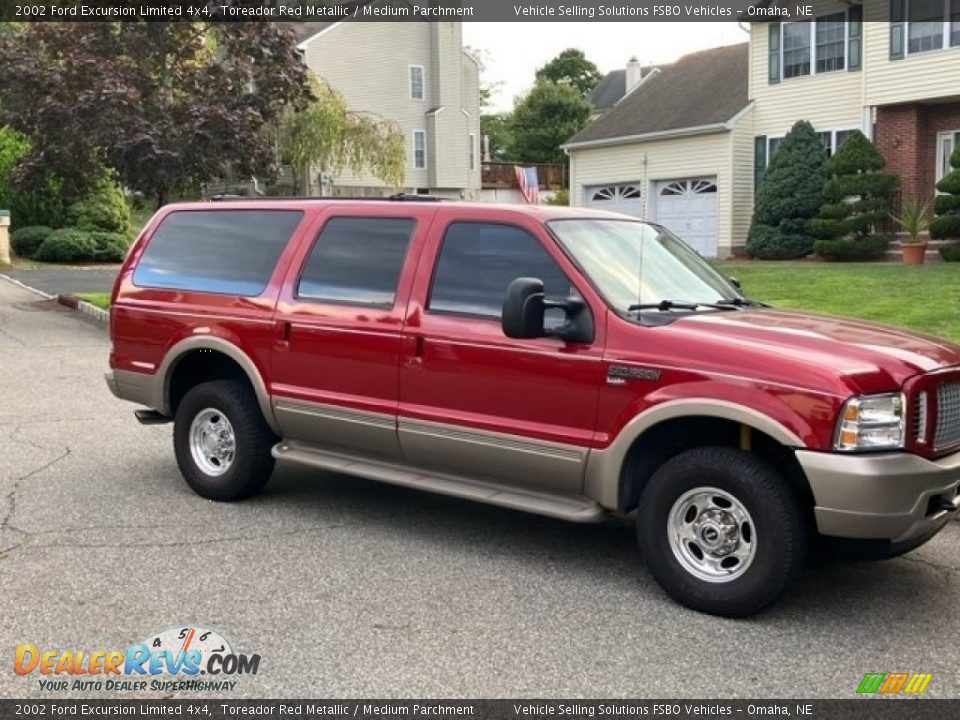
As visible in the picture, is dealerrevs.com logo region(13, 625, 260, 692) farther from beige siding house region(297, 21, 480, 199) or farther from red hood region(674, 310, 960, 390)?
beige siding house region(297, 21, 480, 199)

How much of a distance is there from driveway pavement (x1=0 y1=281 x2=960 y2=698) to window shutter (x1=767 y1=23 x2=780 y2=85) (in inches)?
895

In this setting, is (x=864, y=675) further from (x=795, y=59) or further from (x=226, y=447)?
(x=795, y=59)

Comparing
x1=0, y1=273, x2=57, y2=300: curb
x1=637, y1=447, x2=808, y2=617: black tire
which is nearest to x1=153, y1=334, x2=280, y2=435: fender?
x1=637, y1=447, x2=808, y2=617: black tire

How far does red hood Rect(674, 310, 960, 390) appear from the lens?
14.1ft

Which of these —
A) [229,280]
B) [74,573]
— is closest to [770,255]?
[229,280]

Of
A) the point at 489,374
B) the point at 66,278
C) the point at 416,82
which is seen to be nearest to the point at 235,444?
the point at 489,374

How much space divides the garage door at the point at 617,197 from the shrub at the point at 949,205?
387 inches

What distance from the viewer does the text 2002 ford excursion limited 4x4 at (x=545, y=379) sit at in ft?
14.2

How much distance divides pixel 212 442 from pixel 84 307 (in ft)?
41.3

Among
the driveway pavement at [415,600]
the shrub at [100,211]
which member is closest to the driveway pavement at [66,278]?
the shrub at [100,211]

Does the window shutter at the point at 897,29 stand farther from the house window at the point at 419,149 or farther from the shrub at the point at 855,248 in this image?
the house window at the point at 419,149

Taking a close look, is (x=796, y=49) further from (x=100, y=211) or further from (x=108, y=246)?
(x=100, y=211)

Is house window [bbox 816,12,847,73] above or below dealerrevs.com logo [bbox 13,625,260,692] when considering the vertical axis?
above

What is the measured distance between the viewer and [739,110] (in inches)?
1059
